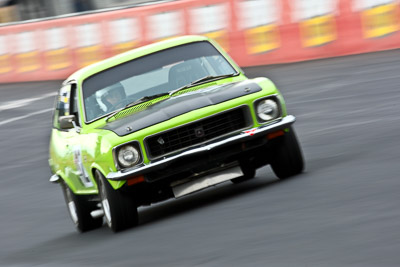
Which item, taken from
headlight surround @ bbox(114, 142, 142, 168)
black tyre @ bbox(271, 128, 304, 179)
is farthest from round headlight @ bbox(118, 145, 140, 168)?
black tyre @ bbox(271, 128, 304, 179)

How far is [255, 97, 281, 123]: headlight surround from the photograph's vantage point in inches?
343

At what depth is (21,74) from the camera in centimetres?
2591

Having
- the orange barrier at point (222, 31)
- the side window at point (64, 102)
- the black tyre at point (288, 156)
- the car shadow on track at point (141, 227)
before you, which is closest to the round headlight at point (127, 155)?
the car shadow on track at point (141, 227)

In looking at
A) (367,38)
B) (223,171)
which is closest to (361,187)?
(223,171)

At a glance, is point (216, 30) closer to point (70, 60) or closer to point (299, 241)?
point (70, 60)

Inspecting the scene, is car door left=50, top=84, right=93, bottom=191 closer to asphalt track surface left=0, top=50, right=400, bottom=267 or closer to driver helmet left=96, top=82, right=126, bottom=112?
driver helmet left=96, top=82, right=126, bottom=112

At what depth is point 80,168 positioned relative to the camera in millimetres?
9391

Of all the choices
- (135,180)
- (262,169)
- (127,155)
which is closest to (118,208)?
(135,180)

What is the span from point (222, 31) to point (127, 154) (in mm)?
13193

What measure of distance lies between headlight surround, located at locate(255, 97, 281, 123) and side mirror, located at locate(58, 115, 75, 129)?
1.81 meters

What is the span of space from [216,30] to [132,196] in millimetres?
13217

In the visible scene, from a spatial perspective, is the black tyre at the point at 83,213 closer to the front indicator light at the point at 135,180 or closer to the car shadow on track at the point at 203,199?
the car shadow on track at the point at 203,199

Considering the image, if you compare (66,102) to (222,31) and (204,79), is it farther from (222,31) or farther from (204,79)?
(222,31)

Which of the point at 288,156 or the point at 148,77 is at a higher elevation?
the point at 148,77
